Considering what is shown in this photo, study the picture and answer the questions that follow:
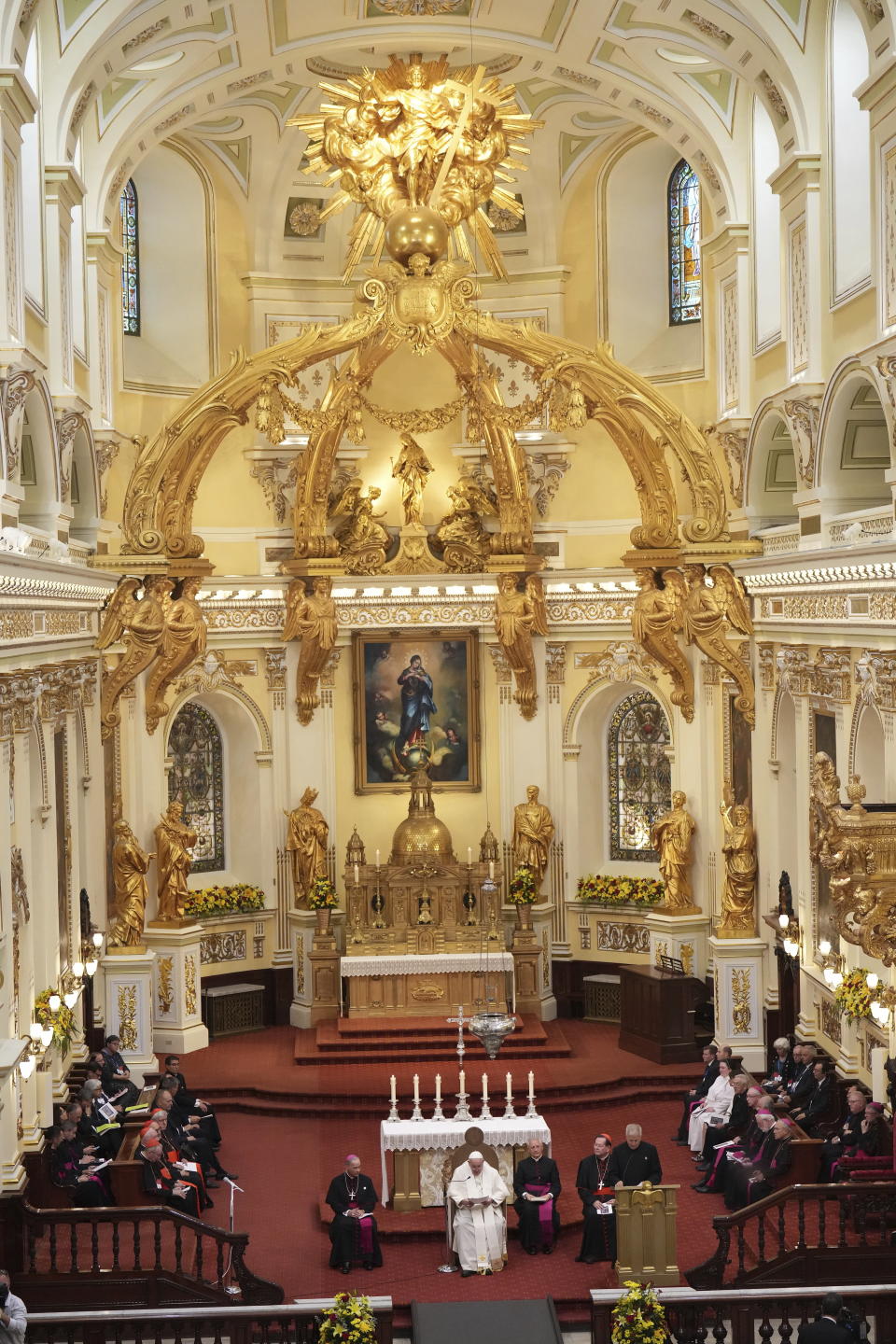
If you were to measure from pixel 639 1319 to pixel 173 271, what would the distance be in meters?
15.4

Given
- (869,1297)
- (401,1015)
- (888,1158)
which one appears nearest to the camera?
(869,1297)

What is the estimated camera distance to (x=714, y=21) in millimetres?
17859

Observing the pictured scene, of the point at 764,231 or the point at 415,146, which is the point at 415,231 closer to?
the point at 415,146

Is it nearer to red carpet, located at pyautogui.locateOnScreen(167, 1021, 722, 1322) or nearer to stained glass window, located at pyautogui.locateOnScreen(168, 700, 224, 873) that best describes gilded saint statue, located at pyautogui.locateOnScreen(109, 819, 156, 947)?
red carpet, located at pyautogui.locateOnScreen(167, 1021, 722, 1322)

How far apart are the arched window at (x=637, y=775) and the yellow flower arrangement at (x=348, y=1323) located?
38.9 ft

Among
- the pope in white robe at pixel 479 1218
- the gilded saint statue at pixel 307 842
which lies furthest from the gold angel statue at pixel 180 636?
the pope in white robe at pixel 479 1218

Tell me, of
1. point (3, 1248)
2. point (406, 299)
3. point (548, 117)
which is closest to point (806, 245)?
point (406, 299)

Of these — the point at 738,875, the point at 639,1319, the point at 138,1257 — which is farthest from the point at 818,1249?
the point at 738,875

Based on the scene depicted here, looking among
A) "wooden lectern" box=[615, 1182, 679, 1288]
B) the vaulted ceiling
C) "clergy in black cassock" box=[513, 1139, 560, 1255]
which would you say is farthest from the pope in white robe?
the vaulted ceiling

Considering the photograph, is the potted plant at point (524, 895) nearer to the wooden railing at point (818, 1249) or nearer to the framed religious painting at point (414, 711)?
the framed religious painting at point (414, 711)

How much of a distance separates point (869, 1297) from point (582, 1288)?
106 inches

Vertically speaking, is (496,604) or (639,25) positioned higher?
(639,25)

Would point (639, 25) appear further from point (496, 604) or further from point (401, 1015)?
point (401, 1015)

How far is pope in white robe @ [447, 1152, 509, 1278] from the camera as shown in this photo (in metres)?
15.4
